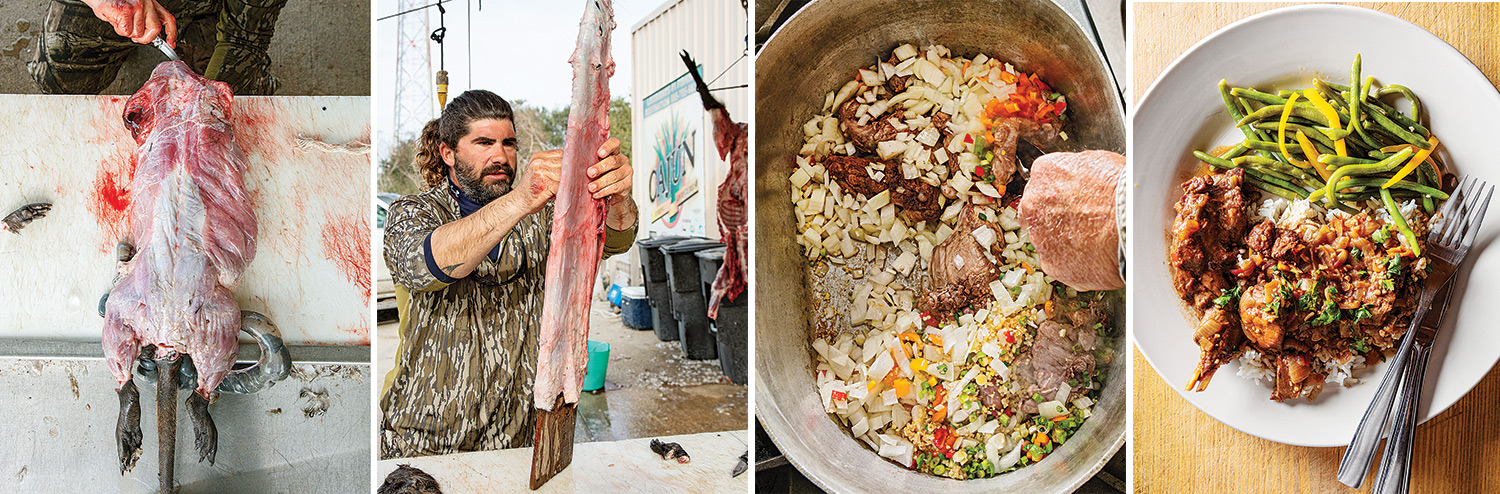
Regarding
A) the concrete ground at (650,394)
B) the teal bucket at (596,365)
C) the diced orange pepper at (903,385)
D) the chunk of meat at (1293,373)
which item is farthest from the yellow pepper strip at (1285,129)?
the teal bucket at (596,365)

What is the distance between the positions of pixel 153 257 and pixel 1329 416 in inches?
101

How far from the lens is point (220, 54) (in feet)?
5.74

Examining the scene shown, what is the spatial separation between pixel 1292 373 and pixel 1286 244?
0.27 m

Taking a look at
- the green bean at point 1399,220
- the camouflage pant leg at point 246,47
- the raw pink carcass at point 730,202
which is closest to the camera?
the green bean at point 1399,220

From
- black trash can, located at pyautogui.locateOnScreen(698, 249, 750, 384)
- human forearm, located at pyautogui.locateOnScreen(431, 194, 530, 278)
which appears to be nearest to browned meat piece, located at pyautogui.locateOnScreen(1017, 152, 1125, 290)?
black trash can, located at pyautogui.locateOnScreen(698, 249, 750, 384)

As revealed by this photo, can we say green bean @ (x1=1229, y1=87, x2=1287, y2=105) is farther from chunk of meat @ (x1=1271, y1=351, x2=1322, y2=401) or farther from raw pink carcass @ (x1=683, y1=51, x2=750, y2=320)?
raw pink carcass @ (x1=683, y1=51, x2=750, y2=320)

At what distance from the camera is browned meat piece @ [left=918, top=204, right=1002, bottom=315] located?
1.72 m

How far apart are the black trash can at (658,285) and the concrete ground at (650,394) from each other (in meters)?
0.03

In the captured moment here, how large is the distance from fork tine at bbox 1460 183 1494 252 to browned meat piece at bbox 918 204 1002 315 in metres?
0.89

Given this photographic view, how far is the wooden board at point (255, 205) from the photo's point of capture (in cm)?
175

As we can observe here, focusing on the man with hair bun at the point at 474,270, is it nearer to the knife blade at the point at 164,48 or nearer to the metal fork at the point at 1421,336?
the knife blade at the point at 164,48

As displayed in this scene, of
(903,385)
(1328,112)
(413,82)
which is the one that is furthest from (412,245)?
(1328,112)

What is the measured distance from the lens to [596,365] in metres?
1.64

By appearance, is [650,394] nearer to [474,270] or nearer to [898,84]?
[474,270]
